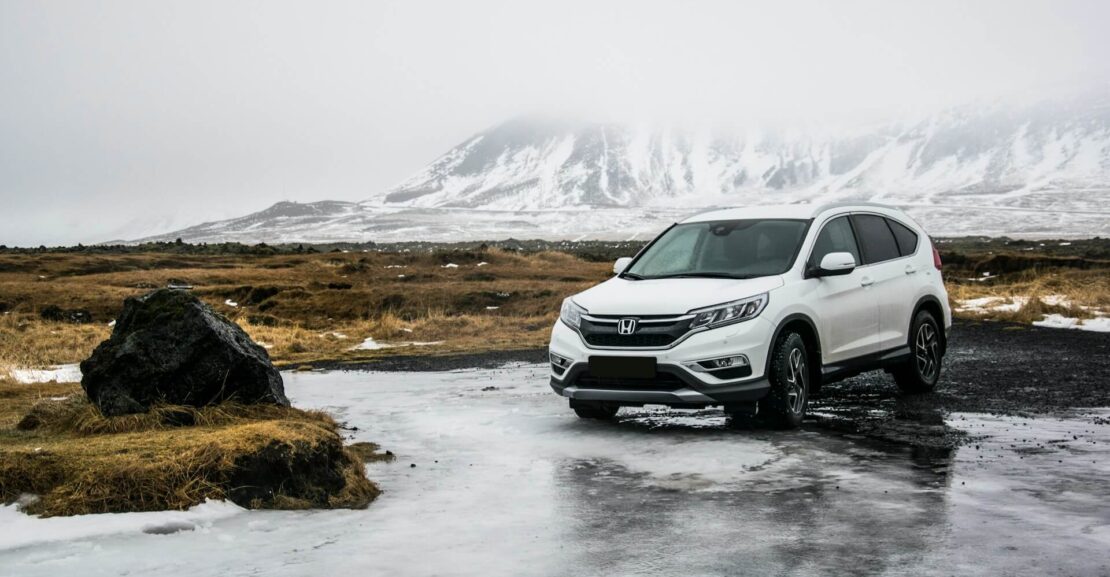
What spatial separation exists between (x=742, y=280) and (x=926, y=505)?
3653mm

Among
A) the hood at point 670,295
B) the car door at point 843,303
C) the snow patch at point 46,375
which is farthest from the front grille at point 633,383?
the snow patch at point 46,375

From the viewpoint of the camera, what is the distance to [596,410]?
10836 millimetres

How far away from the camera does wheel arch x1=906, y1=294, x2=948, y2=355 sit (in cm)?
1194

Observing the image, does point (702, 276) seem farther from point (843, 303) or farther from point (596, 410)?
point (596, 410)

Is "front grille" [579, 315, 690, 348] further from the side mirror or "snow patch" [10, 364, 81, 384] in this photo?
"snow patch" [10, 364, 81, 384]

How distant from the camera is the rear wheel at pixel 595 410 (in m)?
10.7

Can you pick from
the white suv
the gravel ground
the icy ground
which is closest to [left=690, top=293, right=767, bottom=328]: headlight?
the white suv

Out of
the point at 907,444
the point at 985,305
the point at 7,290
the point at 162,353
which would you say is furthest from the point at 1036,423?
the point at 7,290

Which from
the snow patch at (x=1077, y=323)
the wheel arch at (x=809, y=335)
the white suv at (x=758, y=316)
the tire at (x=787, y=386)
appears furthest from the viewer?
the snow patch at (x=1077, y=323)

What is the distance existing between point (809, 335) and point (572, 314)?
2118mm

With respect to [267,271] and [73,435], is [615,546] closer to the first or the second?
[73,435]

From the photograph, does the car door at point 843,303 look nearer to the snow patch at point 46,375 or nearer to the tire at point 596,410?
the tire at point 596,410

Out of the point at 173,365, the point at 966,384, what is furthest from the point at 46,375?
the point at 966,384

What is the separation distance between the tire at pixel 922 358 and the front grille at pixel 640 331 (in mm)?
3344
